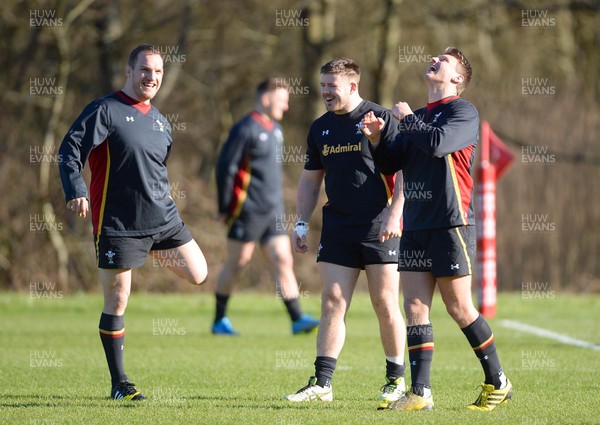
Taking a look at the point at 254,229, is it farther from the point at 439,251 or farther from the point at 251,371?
the point at 439,251

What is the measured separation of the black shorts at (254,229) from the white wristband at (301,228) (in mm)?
4706

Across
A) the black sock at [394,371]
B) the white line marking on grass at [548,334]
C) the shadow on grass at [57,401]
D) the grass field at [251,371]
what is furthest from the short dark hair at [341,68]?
the white line marking on grass at [548,334]

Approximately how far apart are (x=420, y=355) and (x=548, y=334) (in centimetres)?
568

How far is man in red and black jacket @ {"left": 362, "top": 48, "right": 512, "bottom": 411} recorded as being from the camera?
6.61 meters

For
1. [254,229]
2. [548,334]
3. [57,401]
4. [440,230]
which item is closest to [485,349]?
[440,230]

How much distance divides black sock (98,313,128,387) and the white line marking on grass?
5159 mm

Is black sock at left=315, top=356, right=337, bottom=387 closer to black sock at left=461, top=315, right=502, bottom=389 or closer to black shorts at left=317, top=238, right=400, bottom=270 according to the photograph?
black shorts at left=317, top=238, right=400, bottom=270

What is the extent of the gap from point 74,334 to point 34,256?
776cm

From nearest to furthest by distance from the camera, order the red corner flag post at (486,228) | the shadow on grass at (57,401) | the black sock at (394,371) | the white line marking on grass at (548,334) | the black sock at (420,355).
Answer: the black sock at (420,355) < the shadow on grass at (57,401) < the black sock at (394,371) < the white line marking on grass at (548,334) < the red corner flag post at (486,228)

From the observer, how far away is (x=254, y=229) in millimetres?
12094

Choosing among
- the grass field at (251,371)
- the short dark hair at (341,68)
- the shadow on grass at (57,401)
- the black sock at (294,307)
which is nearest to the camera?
the grass field at (251,371)

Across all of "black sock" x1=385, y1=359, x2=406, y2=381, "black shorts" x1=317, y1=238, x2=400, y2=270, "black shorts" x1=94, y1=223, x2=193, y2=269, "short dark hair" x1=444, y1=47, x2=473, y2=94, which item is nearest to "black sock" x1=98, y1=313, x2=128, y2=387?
"black shorts" x1=94, y1=223, x2=193, y2=269

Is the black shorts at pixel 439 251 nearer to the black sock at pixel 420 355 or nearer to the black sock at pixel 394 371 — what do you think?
the black sock at pixel 420 355

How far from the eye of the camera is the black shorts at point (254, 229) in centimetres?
1207
